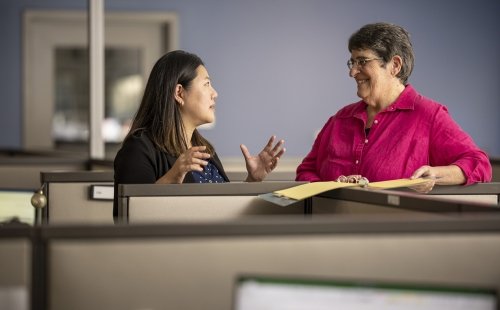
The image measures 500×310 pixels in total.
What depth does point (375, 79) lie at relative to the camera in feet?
9.05

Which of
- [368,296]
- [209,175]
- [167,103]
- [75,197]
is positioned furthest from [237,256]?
[75,197]

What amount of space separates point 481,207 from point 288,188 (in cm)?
74

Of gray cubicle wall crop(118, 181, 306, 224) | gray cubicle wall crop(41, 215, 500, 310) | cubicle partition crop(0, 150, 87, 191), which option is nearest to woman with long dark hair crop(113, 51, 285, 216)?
gray cubicle wall crop(118, 181, 306, 224)

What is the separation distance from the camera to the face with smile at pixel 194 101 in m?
2.66

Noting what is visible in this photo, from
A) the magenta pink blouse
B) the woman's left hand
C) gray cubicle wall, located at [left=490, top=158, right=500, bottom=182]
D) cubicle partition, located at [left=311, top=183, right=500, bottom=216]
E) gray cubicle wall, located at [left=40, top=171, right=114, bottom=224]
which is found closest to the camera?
cubicle partition, located at [left=311, top=183, right=500, bottom=216]

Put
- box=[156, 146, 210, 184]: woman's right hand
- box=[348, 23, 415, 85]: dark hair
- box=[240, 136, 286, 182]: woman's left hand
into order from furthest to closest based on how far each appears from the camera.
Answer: box=[348, 23, 415, 85]: dark hair → box=[240, 136, 286, 182]: woman's left hand → box=[156, 146, 210, 184]: woman's right hand

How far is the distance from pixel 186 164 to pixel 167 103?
50 centimetres

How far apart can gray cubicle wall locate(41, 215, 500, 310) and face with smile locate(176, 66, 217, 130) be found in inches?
56.3

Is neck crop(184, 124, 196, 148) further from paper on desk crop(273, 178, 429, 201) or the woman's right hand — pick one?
paper on desk crop(273, 178, 429, 201)

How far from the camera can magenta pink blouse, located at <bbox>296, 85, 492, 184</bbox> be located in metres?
2.60

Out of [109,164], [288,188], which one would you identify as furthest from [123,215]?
[109,164]

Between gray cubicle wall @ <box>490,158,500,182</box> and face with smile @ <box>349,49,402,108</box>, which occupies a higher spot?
face with smile @ <box>349,49,402,108</box>

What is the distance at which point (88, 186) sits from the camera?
3.10m

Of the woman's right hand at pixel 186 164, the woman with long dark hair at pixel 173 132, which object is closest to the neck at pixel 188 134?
the woman with long dark hair at pixel 173 132
